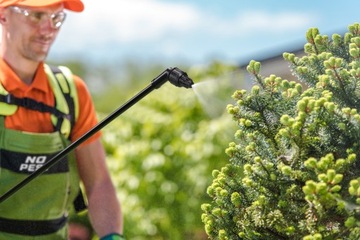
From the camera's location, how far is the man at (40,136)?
454cm

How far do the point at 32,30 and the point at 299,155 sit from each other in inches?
71.0

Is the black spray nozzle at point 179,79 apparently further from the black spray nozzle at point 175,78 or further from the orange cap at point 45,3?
the orange cap at point 45,3

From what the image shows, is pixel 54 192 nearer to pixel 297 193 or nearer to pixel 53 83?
pixel 53 83

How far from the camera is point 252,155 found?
341 centimetres

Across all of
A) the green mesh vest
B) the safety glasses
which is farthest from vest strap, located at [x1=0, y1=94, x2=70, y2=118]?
the safety glasses

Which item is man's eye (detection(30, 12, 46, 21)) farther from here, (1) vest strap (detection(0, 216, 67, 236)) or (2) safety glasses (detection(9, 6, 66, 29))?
(1) vest strap (detection(0, 216, 67, 236))

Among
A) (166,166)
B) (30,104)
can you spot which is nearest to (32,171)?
(30,104)

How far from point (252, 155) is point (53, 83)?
164 centimetres

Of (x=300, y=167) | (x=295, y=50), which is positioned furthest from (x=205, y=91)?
(x=295, y=50)

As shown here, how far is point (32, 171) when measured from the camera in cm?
453

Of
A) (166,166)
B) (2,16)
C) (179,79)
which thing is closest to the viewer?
(179,79)

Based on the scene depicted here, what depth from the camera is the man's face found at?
183 inches

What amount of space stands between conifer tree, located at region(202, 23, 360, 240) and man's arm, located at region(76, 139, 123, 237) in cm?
137

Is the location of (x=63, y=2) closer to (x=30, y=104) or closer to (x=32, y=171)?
(x=30, y=104)
